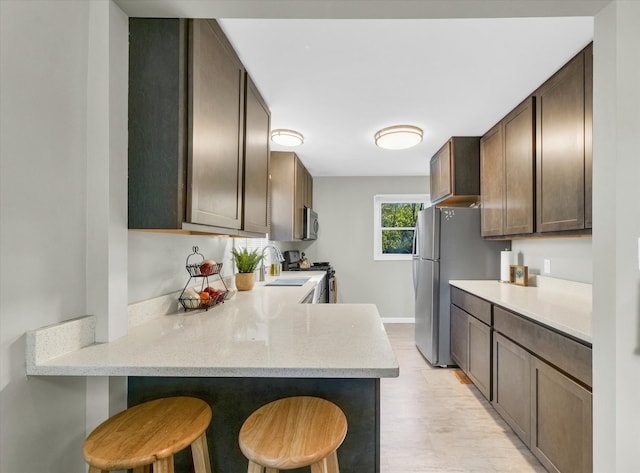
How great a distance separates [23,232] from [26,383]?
433 mm

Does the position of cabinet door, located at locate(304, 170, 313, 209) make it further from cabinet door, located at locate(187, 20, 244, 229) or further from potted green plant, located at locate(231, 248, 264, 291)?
cabinet door, located at locate(187, 20, 244, 229)

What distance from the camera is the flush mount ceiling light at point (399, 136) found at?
2.78m

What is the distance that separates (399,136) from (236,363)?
250 centimetres

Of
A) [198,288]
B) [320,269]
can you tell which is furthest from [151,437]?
[320,269]

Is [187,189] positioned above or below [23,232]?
above

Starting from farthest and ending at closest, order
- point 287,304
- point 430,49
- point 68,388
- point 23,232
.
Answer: point 287,304, point 430,49, point 68,388, point 23,232

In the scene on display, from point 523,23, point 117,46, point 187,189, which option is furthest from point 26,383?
point 523,23

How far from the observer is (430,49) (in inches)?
66.1

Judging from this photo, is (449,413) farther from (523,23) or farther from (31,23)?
(31,23)

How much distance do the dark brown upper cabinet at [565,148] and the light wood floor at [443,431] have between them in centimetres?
141

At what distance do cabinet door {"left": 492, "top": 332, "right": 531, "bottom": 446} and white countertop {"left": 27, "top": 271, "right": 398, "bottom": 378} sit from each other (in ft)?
3.52

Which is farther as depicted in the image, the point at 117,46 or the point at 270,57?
the point at 270,57

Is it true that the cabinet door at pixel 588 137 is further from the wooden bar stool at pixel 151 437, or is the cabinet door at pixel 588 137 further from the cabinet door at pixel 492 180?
the wooden bar stool at pixel 151 437

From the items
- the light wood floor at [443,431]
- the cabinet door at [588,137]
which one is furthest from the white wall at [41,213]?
the cabinet door at [588,137]
